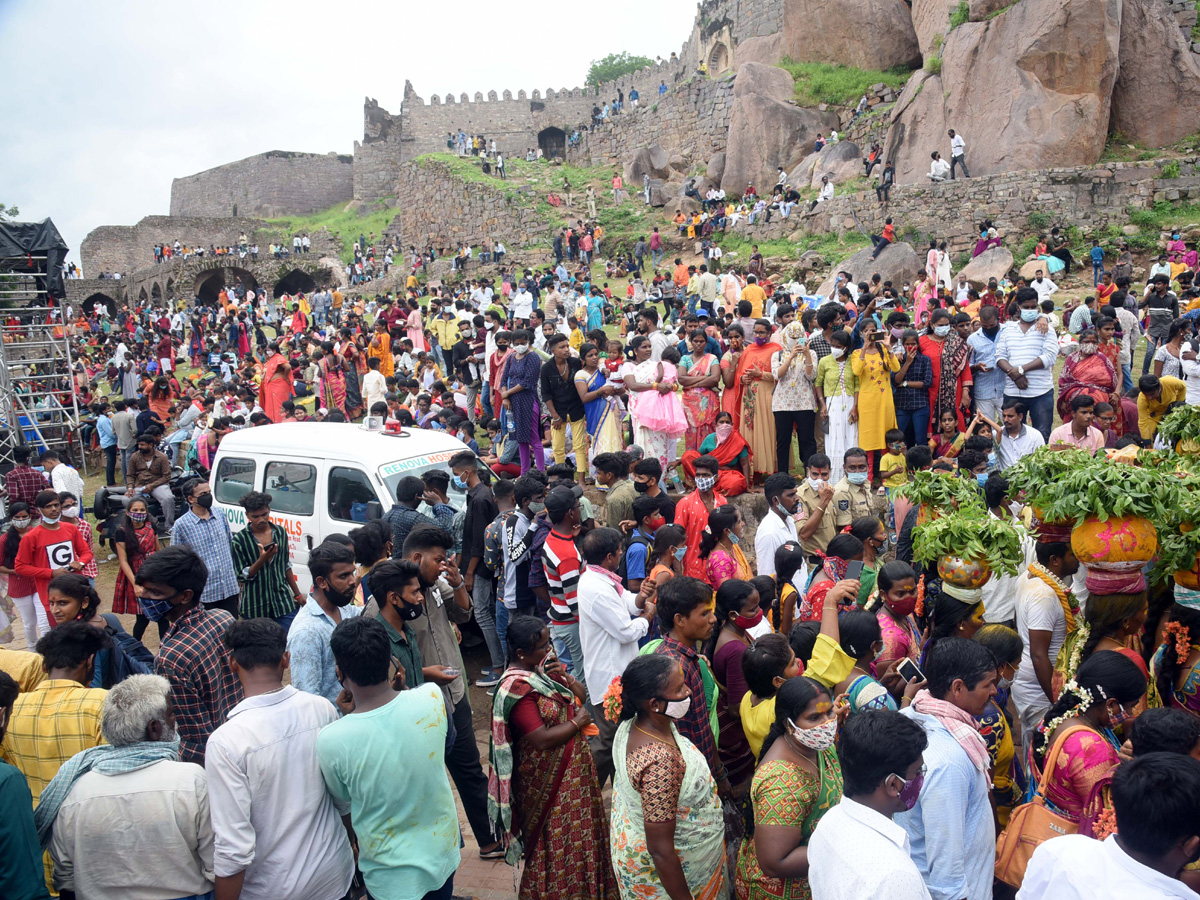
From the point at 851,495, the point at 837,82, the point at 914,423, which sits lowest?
the point at 851,495

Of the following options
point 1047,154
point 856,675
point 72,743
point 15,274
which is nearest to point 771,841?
point 856,675

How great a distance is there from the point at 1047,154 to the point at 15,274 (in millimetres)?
21433

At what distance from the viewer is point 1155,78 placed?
68.2ft

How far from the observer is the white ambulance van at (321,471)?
699cm

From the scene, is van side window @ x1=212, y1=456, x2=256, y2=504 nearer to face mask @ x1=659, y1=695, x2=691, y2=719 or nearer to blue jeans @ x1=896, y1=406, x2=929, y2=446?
face mask @ x1=659, y1=695, x2=691, y2=719

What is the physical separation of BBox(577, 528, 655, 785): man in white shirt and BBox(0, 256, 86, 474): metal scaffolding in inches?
503

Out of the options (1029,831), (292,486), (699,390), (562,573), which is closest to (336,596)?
(562,573)

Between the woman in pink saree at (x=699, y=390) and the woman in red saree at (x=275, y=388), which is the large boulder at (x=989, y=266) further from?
the woman in red saree at (x=275, y=388)

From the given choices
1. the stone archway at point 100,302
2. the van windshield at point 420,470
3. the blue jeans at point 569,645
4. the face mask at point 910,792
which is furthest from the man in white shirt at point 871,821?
the stone archway at point 100,302

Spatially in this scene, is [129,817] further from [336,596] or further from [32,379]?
[32,379]

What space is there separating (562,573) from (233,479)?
4.25 metres

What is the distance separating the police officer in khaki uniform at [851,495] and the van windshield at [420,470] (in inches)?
118

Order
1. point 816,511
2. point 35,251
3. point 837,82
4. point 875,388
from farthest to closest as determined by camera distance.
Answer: point 837,82 → point 35,251 → point 875,388 → point 816,511

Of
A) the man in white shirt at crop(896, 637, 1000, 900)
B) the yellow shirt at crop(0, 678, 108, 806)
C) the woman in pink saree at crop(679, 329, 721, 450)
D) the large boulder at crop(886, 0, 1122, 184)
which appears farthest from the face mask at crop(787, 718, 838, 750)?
the large boulder at crop(886, 0, 1122, 184)
